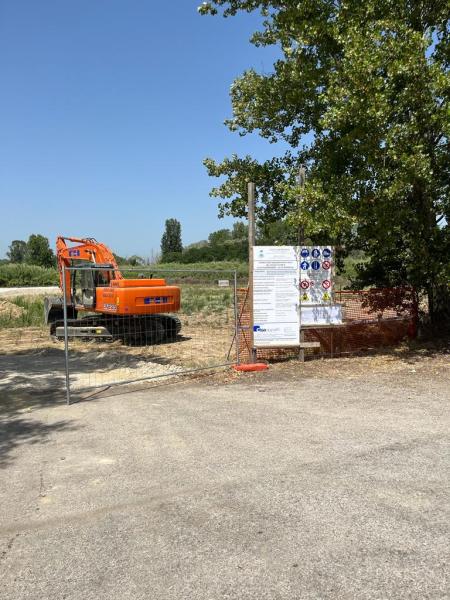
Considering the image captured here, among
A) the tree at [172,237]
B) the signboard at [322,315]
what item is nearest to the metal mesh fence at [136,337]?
the signboard at [322,315]

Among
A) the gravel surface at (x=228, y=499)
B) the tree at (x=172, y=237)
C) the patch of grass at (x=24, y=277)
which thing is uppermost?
the tree at (x=172, y=237)

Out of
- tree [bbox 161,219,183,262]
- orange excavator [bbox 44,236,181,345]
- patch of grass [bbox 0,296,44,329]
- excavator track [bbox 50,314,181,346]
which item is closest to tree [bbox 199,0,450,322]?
orange excavator [bbox 44,236,181,345]

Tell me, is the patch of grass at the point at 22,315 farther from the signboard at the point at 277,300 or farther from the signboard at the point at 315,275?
the signboard at the point at 315,275

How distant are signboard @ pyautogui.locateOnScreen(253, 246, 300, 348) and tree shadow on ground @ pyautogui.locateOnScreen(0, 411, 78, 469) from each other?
433 centimetres

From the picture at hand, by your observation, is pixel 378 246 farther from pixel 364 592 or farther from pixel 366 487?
pixel 364 592

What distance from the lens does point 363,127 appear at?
28.6 feet

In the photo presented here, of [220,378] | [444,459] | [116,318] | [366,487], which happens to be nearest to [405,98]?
[220,378]

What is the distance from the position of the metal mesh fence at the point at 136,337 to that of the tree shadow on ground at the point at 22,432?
2717 mm

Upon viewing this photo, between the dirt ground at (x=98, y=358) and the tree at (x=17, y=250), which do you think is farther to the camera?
the tree at (x=17, y=250)

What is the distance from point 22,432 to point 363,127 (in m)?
7.04

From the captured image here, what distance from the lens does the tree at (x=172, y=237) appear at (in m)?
148

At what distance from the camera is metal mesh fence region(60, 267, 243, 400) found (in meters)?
10.5

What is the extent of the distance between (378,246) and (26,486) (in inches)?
327

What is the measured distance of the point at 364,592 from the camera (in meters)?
2.86
